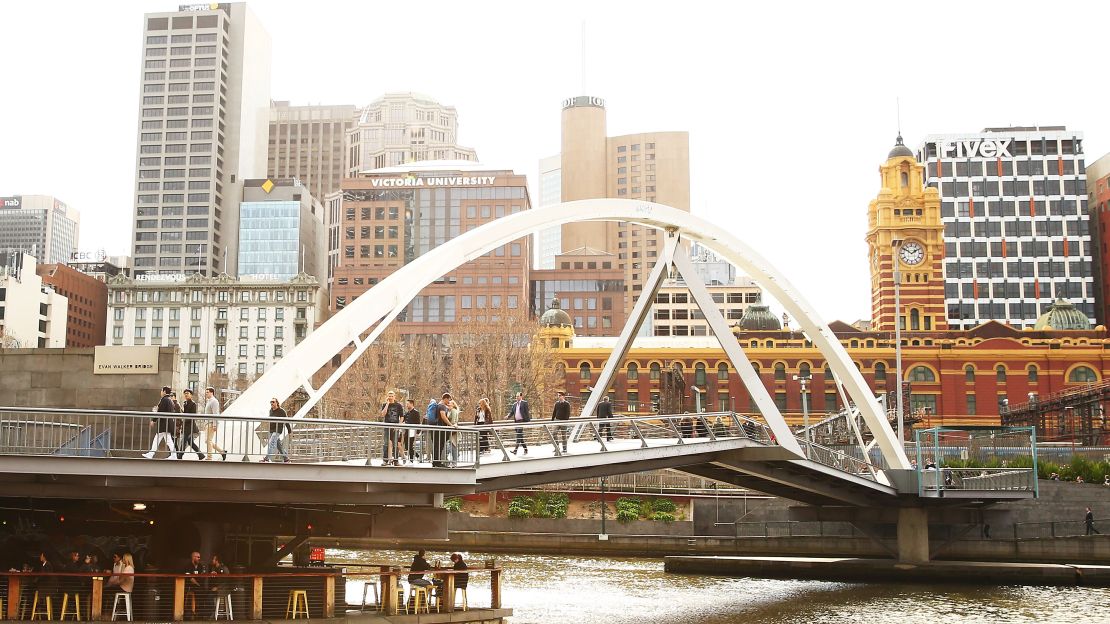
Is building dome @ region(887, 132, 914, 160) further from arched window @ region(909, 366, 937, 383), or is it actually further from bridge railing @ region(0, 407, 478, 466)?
bridge railing @ region(0, 407, 478, 466)

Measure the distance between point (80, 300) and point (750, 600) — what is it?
13223 centimetres

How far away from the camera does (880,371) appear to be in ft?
346

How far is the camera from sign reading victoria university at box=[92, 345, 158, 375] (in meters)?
31.2

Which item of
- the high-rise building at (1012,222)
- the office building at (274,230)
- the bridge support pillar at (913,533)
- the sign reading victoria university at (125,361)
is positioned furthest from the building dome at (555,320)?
the sign reading victoria university at (125,361)

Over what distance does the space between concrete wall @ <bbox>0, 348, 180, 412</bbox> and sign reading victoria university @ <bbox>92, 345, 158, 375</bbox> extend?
112 mm

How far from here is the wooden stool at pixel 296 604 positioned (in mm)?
25125

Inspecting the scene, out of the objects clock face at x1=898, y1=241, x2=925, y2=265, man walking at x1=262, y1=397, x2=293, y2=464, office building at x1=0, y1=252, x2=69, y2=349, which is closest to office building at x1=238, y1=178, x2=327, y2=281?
office building at x1=0, y1=252, x2=69, y2=349

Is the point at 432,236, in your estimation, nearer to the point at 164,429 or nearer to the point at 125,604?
the point at 164,429

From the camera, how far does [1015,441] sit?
56125 millimetres

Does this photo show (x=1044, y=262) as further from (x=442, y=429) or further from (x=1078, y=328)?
(x=442, y=429)

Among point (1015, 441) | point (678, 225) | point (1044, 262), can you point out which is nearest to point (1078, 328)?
point (1044, 262)

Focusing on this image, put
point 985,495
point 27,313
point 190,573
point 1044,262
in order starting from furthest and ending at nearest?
1. point 1044,262
2. point 27,313
3. point 985,495
4. point 190,573

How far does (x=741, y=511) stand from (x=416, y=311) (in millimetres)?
82697

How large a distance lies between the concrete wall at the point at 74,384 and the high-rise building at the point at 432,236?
10334 cm
